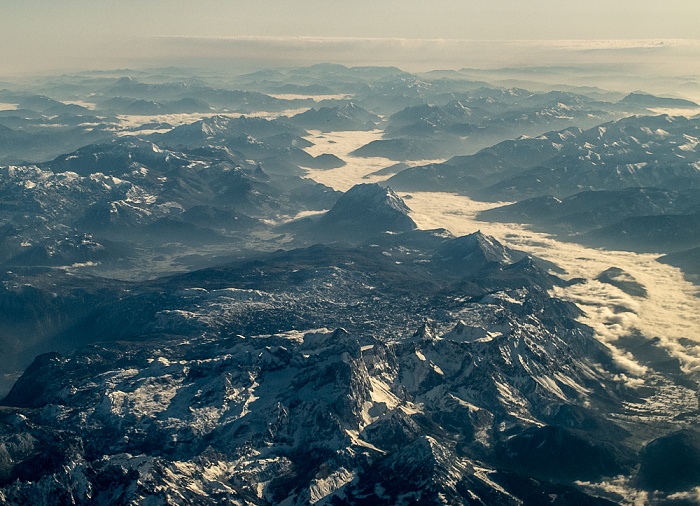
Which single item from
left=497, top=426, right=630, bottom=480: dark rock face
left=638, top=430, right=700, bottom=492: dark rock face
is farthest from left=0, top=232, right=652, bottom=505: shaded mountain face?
left=638, top=430, right=700, bottom=492: dark rock face

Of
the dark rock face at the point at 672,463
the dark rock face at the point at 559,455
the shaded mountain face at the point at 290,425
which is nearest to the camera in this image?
the shaded mountain face at the point at 290,425

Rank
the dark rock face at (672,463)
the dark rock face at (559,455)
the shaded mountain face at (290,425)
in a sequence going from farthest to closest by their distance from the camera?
the dark rock face at (559,455) < the dark rock face at (672,463) < the shaded mountain face at (290,425)

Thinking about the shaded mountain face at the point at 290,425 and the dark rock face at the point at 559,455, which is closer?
the shaded mountain face at the point at 290,425

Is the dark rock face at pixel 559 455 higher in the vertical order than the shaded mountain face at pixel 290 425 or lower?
lower

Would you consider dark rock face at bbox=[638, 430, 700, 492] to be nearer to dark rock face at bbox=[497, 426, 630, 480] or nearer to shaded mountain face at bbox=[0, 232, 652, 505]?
shaded mountain face at bbox=[0, 232, 652, 505]

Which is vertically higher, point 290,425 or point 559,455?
point 290,425

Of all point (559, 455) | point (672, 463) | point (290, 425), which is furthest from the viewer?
point (559, 455)

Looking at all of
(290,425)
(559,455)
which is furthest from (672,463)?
(290,425)

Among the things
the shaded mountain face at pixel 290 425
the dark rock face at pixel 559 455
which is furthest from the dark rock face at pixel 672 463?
the dark rock face at pixel 559 455

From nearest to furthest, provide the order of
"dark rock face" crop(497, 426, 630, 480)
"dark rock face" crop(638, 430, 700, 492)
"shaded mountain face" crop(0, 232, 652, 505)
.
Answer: "shaded mountain face" crop(0, 232, 652, 505), "dark rock face" crop(638, 430, 700, 492), "dark rock face" crop(497, 426, 630, 480)

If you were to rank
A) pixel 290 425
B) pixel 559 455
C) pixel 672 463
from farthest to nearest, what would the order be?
pixel 559 455, pixel 672 463, pixel 290 425

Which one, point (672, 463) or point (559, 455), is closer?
point (672, 463)

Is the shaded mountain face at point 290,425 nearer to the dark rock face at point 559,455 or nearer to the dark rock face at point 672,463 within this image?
the dark rock face at point 559,455

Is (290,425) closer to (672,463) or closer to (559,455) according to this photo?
(559,455)
